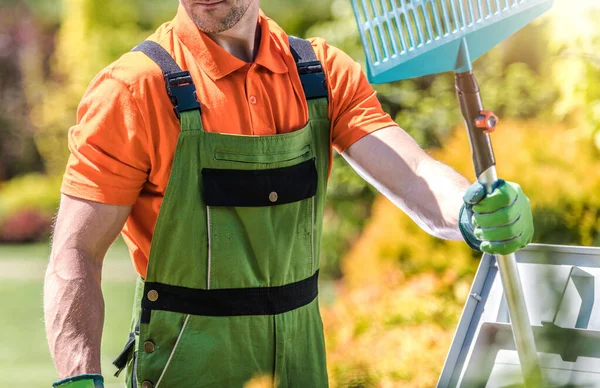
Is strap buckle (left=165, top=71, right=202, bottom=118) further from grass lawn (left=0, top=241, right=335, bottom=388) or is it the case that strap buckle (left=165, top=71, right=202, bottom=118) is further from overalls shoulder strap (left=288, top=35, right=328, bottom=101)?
grass lawn (left=0, top=241, right=335, bottom=388)

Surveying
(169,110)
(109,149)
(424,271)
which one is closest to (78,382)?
(109,149)

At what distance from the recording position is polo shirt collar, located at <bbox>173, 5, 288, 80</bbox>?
207cm

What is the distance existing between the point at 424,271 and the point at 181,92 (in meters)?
2.40

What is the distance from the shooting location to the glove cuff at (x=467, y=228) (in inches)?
71.9

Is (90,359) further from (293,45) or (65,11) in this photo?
(65,11)

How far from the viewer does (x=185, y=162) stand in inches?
77.0

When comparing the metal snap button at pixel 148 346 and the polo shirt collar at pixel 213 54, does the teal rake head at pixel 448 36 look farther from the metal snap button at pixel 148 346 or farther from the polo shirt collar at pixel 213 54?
the metal snap button at pixel 148 346

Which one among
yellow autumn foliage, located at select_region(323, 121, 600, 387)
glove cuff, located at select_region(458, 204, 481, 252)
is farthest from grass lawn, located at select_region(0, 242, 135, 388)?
glove cuff, located at select_region(458, 204, 481, 252)

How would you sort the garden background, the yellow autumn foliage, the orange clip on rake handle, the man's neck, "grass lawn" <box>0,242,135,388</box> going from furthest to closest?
"grass lawn" <box>0,242,135,388</box> → the garden background → the yellow autumn foliage → the man's neck → the orange clip on rake handle

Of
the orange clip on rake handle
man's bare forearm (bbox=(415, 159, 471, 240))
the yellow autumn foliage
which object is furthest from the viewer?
the yellow autumn foliage

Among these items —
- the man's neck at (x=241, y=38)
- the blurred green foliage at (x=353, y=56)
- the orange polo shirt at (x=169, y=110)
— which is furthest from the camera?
the blurred green foliage at (x=353, y=56)

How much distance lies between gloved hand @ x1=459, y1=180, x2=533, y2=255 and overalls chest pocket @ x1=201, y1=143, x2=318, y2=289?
49 cm

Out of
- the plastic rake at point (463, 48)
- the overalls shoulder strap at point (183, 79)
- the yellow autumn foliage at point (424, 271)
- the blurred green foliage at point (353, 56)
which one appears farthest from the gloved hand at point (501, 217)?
the blurred green foliage at point (353, 56)

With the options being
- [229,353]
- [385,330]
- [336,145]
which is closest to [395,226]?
[385,330]
